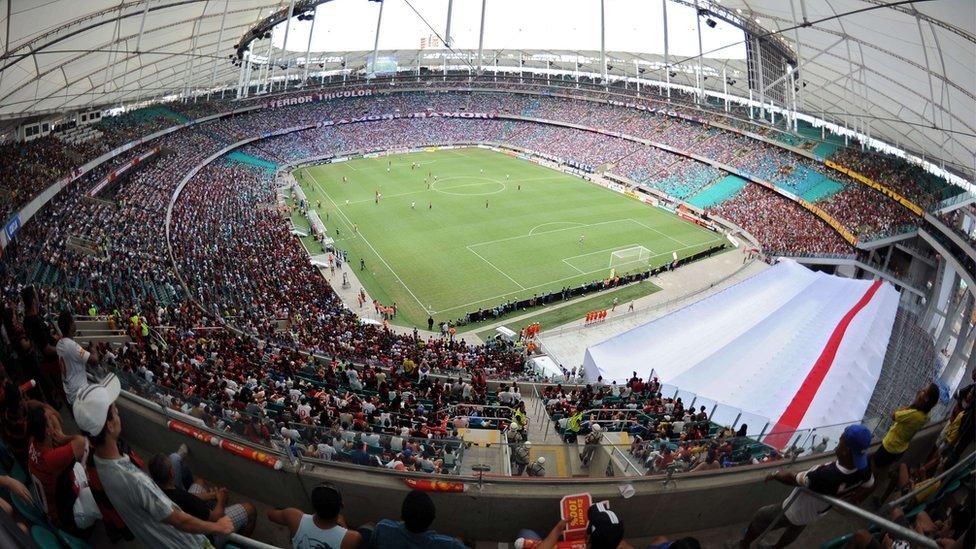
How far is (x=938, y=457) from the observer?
7.00 metres

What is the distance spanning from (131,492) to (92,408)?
59 centimetres

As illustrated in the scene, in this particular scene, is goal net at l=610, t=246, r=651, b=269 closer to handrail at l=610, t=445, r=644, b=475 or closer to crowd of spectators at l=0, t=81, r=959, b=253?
crowd of spectators at l=0, t=81, r=959, b=253

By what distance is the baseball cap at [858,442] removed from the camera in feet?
16.5

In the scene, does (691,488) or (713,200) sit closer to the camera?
(691,488)

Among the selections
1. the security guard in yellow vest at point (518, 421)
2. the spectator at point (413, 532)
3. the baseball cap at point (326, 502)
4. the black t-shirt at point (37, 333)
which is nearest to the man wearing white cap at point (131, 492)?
the baseball cap at point (326, 502)

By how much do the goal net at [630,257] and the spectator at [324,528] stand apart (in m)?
34.1

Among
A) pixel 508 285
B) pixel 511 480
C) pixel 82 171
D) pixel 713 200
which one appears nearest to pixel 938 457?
pixel 511 480

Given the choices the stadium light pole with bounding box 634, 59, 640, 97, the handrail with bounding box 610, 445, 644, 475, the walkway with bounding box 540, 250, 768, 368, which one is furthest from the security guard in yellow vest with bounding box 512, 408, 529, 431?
the stadium light pole with bounding box 634, 59, 640, 97

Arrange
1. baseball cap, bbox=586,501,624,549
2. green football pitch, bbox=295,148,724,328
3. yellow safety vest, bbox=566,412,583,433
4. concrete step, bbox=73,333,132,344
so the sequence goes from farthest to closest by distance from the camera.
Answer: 1. green football pitch, bbox=295,148,724,328
2. concrete step, bbox=73,333,132,344
3. yellow safety vest, bbox=566,412,583,433
4. baseball cap, bbox=586,501,624,549

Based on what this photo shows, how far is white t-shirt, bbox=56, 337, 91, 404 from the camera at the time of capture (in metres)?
6.30

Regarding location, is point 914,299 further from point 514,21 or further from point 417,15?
point 417,15

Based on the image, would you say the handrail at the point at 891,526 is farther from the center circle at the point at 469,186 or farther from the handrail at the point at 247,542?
the center circle at the point at 469,186

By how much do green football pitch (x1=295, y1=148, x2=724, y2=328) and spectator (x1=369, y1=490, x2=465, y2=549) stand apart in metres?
25.6

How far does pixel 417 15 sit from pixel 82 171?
1470 inches
